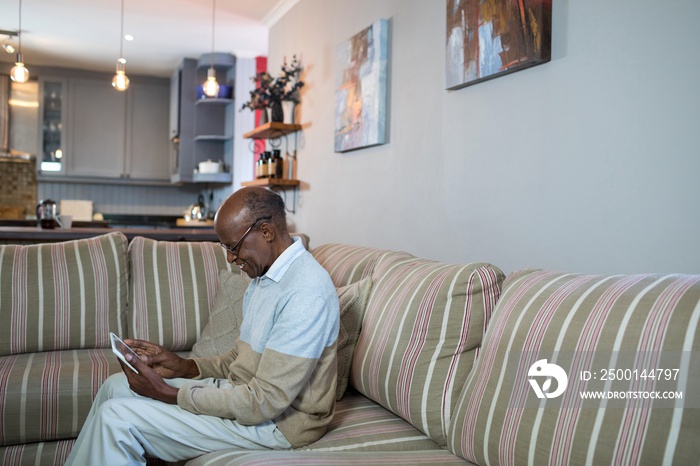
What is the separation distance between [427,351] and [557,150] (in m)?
0.86

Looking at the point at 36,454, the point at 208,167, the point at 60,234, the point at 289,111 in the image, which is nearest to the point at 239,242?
the point at 36,454

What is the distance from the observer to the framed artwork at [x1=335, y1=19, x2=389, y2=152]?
3.47m

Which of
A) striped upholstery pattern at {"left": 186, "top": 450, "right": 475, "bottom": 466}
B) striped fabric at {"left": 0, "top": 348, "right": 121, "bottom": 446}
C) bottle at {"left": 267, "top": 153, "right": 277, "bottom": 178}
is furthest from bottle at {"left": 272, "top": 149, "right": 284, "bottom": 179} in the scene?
striped upholstery pattern at {"left": 186, "top": 450, "right": 475, "bottom": 466}

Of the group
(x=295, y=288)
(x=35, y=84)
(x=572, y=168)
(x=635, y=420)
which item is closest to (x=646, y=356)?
(x=635, y=420)

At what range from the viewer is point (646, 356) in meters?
1.23

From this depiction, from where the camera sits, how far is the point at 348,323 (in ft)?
7.09

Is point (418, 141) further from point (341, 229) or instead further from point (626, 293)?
point (626, 293)

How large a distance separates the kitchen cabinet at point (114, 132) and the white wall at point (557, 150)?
4.97m

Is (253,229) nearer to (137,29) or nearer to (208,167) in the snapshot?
(137,29)

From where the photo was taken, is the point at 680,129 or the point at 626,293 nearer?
the point at 626,293

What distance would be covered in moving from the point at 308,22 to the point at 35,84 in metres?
4.56

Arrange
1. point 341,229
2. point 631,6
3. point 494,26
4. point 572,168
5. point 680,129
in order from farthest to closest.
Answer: point 341,229, point 494,26, point 572,168, point 631,6, point 680,129

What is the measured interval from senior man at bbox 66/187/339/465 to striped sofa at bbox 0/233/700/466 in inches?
3.2

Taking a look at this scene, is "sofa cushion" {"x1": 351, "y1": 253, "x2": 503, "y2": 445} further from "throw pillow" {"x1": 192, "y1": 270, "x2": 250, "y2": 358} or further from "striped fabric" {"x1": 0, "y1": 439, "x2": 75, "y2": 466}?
"striped fabric" {"x1": 0, "y1": 439, "x2": 75, "y2": 466}
